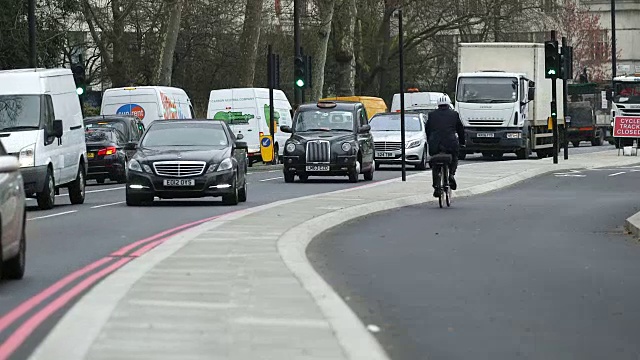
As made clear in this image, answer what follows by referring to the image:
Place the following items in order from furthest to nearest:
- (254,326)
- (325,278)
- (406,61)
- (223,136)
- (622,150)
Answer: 1. (406,61)
2. (622,150)
3. (223,136)
4. (325,278)
5. (254,326)

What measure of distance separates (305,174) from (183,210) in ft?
40.1

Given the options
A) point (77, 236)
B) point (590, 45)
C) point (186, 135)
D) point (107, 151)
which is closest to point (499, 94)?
point (107, 151)

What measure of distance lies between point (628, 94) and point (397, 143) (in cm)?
1543

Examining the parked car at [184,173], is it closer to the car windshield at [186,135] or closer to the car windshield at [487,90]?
the car windshield at [186,135]

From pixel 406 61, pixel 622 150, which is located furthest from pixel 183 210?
pixel 406 61

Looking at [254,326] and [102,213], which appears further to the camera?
[102,213]

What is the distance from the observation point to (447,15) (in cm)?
7569

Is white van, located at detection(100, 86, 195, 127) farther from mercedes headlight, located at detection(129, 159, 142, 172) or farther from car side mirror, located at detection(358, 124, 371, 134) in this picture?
mercedes headlight, located at detection(129, 159, 142, 172)

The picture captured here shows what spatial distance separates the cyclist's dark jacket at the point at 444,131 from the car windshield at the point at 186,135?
3467 millimetres

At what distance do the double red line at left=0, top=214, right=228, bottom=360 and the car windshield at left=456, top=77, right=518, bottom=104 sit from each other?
33493mm

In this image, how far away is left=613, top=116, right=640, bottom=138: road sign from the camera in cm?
5700

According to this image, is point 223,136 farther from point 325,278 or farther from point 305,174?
point 325,278

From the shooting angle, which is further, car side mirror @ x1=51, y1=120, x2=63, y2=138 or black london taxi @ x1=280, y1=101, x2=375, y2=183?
black london taxi @ x1=280, y1=101, x2=375, y2=183

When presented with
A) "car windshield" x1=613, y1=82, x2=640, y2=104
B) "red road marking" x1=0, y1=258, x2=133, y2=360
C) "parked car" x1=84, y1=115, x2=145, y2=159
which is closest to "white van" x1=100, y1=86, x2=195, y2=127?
"parked car" x1=84, y1=115, x2=145, y2=159
